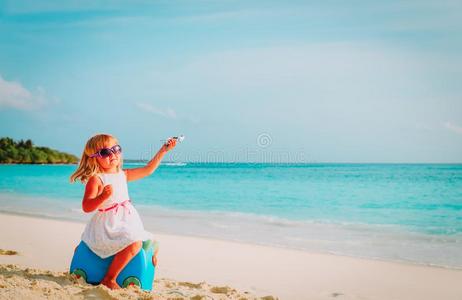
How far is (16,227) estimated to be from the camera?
29.7 feet

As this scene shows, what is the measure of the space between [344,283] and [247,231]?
4.45 meters

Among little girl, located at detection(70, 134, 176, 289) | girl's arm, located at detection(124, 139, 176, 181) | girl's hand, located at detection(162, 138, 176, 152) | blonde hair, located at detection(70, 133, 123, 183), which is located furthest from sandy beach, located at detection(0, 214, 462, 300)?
girl's hand, located at detection(162, 138, 176, 152)

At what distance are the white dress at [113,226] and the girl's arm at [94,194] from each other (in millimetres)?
75

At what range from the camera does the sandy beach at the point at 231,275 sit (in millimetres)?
4023

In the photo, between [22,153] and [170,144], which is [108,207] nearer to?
[170,144]

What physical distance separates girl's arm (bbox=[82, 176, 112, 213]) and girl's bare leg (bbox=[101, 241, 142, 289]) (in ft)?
1.32

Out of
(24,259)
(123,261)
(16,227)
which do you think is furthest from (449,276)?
(16,227)

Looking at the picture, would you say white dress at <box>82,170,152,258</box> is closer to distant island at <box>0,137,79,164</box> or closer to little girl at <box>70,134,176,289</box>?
little girl at <box>70,134,176,289</box>

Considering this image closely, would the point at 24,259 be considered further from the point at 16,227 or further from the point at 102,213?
the point at 16,227

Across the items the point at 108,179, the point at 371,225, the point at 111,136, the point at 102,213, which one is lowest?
the point at 371,225

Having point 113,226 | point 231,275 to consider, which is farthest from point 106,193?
point 231,275

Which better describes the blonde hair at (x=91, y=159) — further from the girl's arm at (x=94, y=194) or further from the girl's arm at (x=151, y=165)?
the girl's arm at (x=151, y=165)

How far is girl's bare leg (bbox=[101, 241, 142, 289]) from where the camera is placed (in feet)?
12.9

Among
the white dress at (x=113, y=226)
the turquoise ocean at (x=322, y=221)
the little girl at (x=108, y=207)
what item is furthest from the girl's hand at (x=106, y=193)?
the turquoise ocean at (x=322, y=221)
